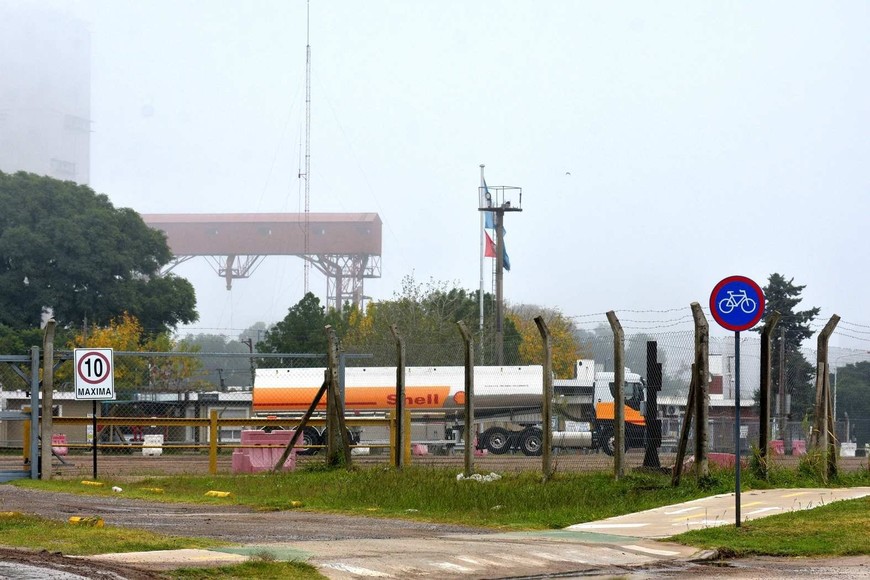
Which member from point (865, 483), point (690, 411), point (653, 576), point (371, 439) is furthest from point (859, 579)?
point (371, 439)

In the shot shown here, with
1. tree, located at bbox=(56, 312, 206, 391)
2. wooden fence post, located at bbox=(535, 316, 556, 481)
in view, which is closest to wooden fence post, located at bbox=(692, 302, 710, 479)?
wooden fence post, located at bbox=(535, 316, 556, 481)

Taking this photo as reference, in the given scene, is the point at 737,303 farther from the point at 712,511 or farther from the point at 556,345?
the point at 556,345

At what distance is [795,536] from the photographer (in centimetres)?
1333

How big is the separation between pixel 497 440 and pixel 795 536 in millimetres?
26979

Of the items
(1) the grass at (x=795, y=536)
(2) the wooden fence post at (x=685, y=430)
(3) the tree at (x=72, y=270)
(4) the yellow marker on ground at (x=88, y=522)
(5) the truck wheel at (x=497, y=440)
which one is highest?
(3) the tree at (x=72, y=270)

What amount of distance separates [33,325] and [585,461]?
6971 centimetres

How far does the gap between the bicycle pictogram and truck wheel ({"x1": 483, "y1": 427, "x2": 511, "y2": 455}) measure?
24.6 metres

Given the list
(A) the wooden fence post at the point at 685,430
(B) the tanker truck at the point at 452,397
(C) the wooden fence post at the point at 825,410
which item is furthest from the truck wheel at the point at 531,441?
(A) the wooden fence post at the point at 685,430

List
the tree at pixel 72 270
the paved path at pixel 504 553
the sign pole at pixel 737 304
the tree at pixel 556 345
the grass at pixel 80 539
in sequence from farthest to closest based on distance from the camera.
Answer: the tree at pixel 72 270, the tree at pixel 556 345, the sign pole at pixel 737 304, the grass at pixel 80 539, the paved path at pixel 504 553

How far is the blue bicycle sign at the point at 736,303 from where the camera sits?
46.2 feet

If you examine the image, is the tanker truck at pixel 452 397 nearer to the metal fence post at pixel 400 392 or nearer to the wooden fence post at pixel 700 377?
the metal fence post at pixel 400 392

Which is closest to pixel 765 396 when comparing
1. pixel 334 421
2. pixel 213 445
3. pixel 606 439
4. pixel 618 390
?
pixel 618 390

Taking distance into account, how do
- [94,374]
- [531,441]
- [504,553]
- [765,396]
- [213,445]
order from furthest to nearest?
[531,441] < [213,445] < [94,374] < [765,396] < [504,553]

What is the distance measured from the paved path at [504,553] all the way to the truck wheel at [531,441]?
71.3 feet
